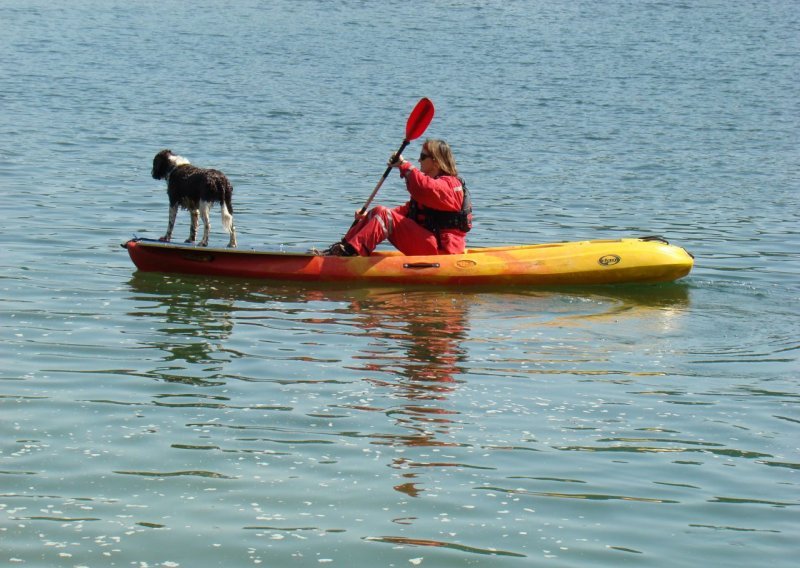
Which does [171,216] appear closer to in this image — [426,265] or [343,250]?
[343,250]

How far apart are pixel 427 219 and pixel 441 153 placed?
0.61 m

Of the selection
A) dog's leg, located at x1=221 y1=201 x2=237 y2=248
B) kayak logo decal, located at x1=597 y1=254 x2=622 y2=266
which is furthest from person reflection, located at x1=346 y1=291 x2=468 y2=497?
dog's leg, located at x1=221 y1=201 x2=237 y2=248

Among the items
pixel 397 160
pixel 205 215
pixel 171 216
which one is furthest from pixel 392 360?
pixel 171 216

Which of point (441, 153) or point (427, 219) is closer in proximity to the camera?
point (441, 153)

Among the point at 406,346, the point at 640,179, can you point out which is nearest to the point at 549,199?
the point at 640,179

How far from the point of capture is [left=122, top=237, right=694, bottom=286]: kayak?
34.3ft

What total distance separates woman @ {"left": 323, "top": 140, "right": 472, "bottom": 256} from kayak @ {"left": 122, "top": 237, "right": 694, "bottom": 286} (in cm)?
15

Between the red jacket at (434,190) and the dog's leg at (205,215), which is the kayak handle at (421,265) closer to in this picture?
the red jacket at (434,190)

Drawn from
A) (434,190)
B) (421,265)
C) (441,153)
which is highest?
(441,153)

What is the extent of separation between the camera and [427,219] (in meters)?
10.6

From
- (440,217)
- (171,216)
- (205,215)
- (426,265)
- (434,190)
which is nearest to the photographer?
(434,190)

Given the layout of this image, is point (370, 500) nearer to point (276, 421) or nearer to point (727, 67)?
point (276, 421)

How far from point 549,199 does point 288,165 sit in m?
3.72

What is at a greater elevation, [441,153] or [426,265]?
[441,153]
